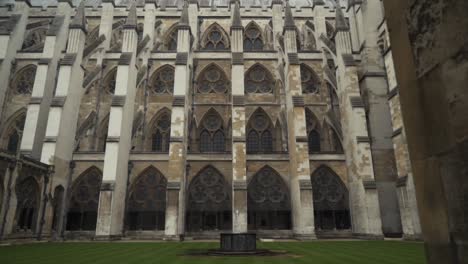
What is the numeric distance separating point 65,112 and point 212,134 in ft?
35.1

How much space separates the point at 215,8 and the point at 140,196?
19.9 meters

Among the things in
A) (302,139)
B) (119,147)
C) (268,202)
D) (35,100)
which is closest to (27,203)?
(119,147)

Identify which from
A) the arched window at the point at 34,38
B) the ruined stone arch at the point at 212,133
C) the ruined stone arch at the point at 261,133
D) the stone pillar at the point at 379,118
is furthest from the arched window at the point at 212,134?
the arched window at the point at 34,38

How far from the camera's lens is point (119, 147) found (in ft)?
65.4

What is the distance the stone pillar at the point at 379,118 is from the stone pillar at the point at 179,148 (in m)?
12.9

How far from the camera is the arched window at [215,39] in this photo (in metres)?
29.6

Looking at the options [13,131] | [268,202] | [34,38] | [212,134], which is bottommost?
[268,202]

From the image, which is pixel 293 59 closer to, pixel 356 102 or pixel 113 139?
pixel 356 102

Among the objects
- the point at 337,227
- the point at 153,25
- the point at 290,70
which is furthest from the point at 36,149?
the point at 337,227

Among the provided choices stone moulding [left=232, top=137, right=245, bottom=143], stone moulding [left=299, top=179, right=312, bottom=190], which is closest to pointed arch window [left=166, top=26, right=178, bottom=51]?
stone moulding [left=232, top=137, right=245, bottom=143]

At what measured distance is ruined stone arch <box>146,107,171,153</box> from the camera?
80.8 feet

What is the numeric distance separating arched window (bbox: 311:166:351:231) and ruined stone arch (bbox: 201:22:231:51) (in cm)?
1544

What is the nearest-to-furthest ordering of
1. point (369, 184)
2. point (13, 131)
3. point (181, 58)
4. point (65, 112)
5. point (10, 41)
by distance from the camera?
point (369, 184) < point (65, 112) < point (181, 58) < point (10, 41) < point (13, 131)

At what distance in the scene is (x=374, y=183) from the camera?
1925cm
